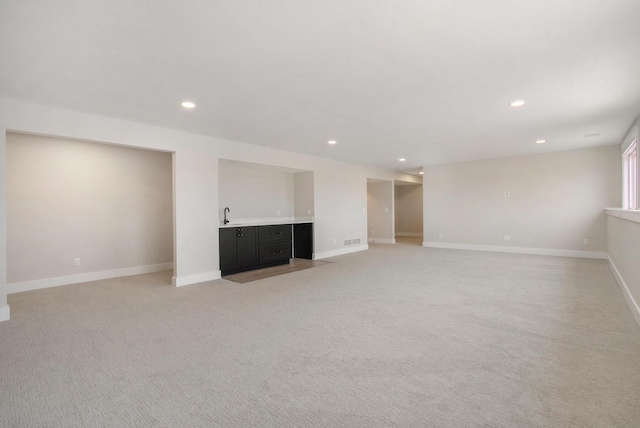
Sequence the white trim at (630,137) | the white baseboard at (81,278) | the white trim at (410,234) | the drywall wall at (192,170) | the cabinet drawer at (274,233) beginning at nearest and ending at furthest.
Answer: the drywall wall at (192,170)
the white baseboard at (81,278)
the white trim at (630,137)
the cabinet drawer at (274,233)
the white trim at (410,234)

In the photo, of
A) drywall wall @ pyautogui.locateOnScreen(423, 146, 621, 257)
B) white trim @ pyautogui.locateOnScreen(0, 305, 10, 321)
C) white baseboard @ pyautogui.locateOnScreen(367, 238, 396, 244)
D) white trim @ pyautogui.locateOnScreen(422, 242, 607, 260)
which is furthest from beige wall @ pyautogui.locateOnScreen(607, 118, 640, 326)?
white trim @ pyautogui.locateOnScreen(0, 305, 10, 321)

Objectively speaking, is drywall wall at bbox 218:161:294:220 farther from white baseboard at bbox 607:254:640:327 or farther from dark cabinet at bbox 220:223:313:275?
white baseboard at bbox 607:254:640:327

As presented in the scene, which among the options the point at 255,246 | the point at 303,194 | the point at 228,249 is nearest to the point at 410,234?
the point at 303,194

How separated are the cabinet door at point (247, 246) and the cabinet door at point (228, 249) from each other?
9 centimetres

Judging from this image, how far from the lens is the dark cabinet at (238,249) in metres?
5.53

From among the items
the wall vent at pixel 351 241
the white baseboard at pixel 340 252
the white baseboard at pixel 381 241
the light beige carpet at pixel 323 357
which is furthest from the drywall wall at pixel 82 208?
the white baseboard at pixel 381 241

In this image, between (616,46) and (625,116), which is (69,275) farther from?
(625,116)

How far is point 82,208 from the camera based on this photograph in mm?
5195

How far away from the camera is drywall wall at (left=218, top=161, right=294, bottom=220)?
21.1 ft

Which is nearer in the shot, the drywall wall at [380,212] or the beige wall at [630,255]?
the beige wall at [630,255]

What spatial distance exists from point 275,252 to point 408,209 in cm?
789

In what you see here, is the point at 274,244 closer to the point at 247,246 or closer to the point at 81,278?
the point at 247,246

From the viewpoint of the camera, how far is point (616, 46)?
2477mm

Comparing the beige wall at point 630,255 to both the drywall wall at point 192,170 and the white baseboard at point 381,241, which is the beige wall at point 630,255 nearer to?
the drywall wall at point 192,170
